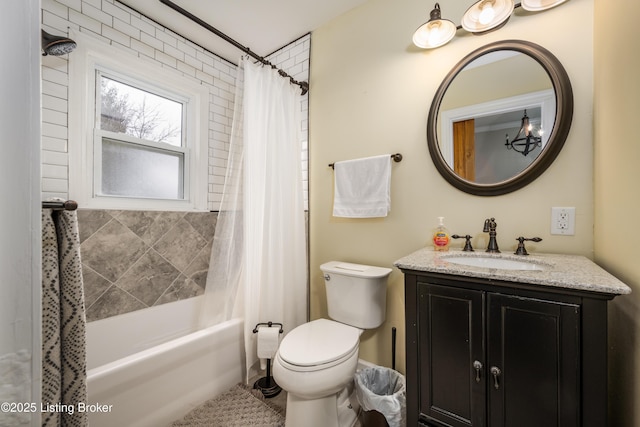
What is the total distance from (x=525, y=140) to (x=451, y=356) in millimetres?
1103

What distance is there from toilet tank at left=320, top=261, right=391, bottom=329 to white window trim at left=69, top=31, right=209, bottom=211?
134cm

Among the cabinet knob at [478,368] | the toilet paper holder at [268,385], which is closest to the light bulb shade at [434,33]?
the cabinet knob at [478,368]

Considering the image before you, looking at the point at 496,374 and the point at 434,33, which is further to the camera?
the point at 434,33

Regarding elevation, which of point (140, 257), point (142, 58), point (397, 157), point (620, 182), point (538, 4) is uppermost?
point (142, 58)

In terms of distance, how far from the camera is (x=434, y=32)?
58.4 inches

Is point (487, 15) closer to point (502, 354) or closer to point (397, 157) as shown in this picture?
point (397, 157)

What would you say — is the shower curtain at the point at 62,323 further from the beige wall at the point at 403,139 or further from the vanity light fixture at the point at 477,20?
the vanity light fixture at the point at 477,20

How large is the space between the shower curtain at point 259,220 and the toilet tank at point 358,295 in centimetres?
40

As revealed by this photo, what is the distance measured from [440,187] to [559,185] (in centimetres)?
52

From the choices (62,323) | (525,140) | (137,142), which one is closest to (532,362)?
(525,140)

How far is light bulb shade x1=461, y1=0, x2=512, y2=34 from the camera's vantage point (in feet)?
4.18

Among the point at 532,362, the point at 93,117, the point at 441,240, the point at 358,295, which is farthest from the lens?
the point at 93,117

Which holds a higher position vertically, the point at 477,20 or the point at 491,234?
the point at 477,20

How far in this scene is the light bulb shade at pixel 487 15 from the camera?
1275 millimetres
